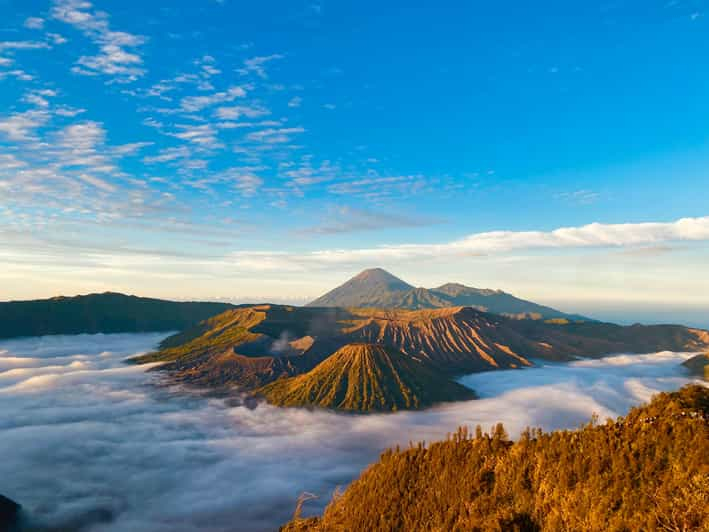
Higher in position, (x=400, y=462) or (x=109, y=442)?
(x=400, y=462)

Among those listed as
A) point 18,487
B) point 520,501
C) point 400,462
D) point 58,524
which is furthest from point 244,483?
point 520,501

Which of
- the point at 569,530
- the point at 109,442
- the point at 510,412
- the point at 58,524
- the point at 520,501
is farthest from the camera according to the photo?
the point at 510,412

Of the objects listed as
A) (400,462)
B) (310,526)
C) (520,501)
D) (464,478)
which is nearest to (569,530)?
(520,501)

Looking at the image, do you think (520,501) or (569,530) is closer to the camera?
(569,530)

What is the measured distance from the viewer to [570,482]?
37.7 m

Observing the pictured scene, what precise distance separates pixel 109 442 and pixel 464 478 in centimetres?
16484

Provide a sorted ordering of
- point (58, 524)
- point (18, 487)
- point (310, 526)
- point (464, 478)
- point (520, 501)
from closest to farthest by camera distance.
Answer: point (520, 501)
point (464, 478)
point (310, 526)
point (58, 524)
point (18, 487)

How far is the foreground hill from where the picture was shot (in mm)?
29625

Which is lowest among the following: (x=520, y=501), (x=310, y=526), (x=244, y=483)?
(x=244, y=483)

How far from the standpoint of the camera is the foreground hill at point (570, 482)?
29.6 meters

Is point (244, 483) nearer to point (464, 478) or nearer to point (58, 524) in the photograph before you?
point (58, 524)

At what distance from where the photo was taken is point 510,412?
631ft

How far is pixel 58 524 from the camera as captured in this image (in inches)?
4028

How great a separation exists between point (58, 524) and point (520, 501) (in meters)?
118
